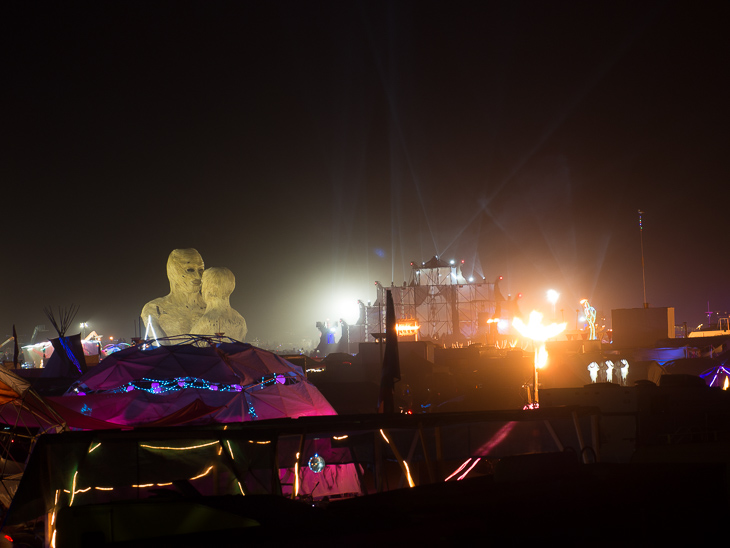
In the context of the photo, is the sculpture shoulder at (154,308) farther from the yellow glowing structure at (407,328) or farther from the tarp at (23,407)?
the tarp at (23,407)

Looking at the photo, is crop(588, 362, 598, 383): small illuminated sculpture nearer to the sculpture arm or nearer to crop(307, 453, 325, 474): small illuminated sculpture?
crop(307, 453, 325, 474): small illuminated sculpture

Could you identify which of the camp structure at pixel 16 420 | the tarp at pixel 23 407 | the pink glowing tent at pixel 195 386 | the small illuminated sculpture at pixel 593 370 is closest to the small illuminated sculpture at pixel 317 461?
the camp structure at pixel 16 420

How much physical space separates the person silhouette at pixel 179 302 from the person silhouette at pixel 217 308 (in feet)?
2.84

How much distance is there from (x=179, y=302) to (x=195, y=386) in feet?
70.9

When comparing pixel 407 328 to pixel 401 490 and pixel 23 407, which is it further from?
pixel 401 490

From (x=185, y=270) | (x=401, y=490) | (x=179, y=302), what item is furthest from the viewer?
(x=179, y=302)

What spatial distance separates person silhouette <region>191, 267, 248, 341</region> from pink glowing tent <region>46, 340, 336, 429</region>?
1737cm

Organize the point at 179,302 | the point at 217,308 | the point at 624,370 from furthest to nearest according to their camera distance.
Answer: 1. the point at 179,302
2. the point at 217,308
3. the point at 624,370

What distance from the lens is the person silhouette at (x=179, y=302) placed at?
35.4 meters

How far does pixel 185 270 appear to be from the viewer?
35.8 meters

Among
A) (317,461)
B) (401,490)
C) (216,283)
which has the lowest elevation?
(317,461)

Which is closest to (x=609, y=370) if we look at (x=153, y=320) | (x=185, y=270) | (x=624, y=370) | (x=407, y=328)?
(x=624, y=370)

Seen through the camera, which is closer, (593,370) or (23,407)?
(23,407)

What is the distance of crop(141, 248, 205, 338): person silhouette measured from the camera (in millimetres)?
35375
